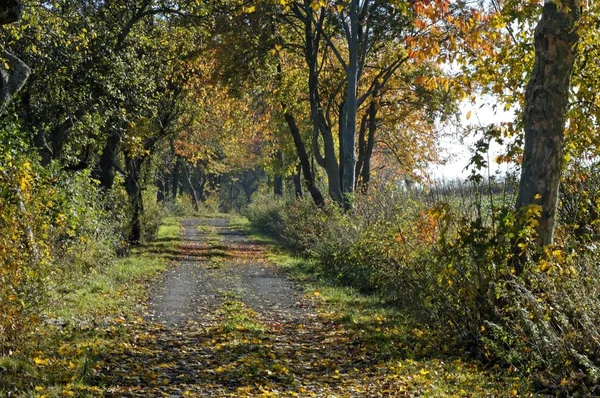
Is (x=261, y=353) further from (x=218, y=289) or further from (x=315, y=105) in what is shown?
(x=315, y=105)

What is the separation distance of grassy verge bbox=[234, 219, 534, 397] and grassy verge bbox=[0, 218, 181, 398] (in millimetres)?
3515

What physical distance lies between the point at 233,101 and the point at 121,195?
260 inches

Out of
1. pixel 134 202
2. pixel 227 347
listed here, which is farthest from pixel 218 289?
pixel 134 202

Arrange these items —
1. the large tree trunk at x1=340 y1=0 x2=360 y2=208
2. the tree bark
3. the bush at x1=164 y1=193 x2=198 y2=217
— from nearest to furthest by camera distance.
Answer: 1. the tree bark
2. the large tree trunk at x1=340 y1=0 x2=360 y2=208
3. the bush at x1=164 y1=193 x2=198 y2=217

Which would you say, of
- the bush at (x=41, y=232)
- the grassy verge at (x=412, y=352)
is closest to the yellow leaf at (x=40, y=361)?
the bush at (x=41, y=232)

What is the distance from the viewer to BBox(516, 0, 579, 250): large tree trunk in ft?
27.4

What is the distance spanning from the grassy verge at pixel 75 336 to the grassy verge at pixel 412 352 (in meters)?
3.51

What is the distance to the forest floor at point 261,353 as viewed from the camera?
7121 mm

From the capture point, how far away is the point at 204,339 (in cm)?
968

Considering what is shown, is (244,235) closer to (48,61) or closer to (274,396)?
(48,61)

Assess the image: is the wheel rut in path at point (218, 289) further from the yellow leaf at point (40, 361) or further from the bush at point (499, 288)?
the yellow leaf at point (40, 361)

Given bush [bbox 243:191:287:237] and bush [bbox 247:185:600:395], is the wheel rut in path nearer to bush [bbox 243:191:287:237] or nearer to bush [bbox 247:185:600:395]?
bush [bbox 247:185:600:395]

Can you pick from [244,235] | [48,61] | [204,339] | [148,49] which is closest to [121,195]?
[148,49]

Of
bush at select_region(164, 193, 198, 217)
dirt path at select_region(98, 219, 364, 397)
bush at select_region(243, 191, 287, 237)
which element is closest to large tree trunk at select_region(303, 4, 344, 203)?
bush at select_region(243, 191, 287, 237)
